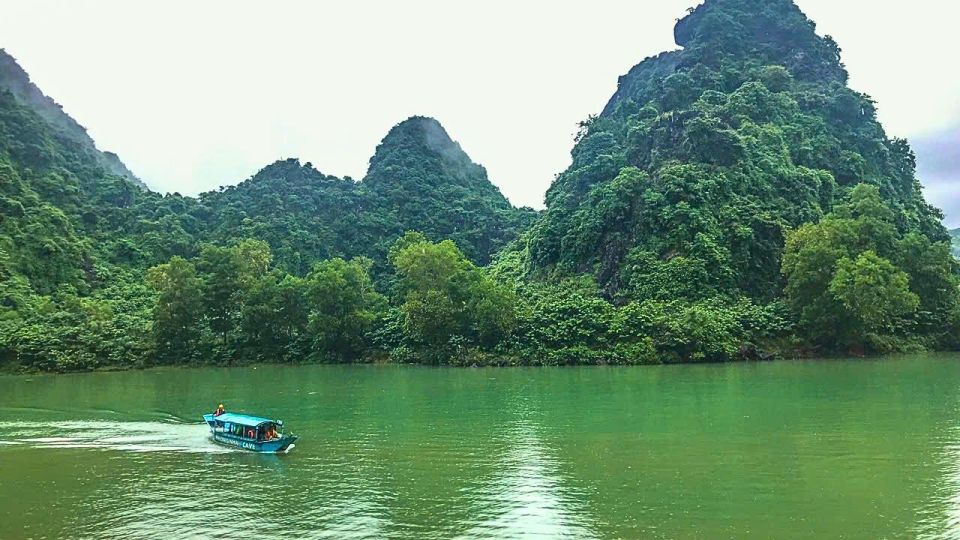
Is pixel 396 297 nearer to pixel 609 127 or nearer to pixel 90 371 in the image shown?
pixel 90 371

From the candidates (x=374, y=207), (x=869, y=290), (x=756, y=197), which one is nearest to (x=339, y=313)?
(x=756, y=197)

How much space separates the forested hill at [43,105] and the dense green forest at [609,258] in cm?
1681

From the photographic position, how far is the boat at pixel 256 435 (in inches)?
709

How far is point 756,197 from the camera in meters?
53.4

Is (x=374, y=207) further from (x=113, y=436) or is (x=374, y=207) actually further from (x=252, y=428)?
(x=252, y=428)

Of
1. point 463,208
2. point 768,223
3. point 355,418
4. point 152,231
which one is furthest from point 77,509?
point 463,208

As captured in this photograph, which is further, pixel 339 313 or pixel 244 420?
pixel 339 313

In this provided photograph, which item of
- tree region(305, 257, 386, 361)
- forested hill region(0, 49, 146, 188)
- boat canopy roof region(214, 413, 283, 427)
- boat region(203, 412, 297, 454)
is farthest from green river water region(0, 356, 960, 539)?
forested hill region(0, 49, 146, 188)

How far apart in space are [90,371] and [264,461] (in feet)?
120

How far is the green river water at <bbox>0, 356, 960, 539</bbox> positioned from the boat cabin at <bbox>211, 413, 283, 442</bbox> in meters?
0.64

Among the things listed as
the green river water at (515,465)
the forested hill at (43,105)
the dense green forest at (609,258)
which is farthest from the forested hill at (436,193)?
the green river water at (515,465)

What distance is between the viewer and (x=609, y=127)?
74.9 metres

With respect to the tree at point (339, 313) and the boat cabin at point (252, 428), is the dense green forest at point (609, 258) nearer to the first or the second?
the tree at point (339, 313)

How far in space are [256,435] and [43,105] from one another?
101978mm
